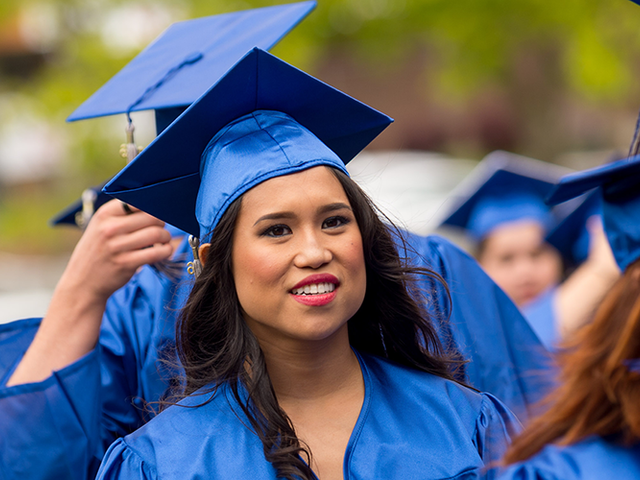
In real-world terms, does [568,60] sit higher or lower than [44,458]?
higher

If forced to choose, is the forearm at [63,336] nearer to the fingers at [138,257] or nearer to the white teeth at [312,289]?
the fingers at [138,257]

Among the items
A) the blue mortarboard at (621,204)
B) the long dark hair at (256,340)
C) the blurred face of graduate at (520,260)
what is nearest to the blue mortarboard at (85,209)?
the long dark hair at (256,340)

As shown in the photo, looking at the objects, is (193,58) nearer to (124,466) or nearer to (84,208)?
(84,208)

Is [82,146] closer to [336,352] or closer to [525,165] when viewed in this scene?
[525,165]

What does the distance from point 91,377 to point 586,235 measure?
10.7ft

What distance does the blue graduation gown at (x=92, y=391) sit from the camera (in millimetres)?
2262

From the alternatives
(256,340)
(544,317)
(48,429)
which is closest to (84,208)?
(48,429)

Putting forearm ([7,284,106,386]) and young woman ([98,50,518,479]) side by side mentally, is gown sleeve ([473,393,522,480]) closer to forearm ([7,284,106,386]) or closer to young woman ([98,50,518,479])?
young woman ([98,50,518,479])

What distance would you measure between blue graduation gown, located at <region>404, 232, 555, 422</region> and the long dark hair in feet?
0.58

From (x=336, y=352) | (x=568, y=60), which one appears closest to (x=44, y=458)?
(x=336, y=352)

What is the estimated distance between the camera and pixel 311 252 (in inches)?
70.4

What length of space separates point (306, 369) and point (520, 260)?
2.68 meters

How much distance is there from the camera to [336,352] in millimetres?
2023

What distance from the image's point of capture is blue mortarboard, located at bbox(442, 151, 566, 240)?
4.57m
